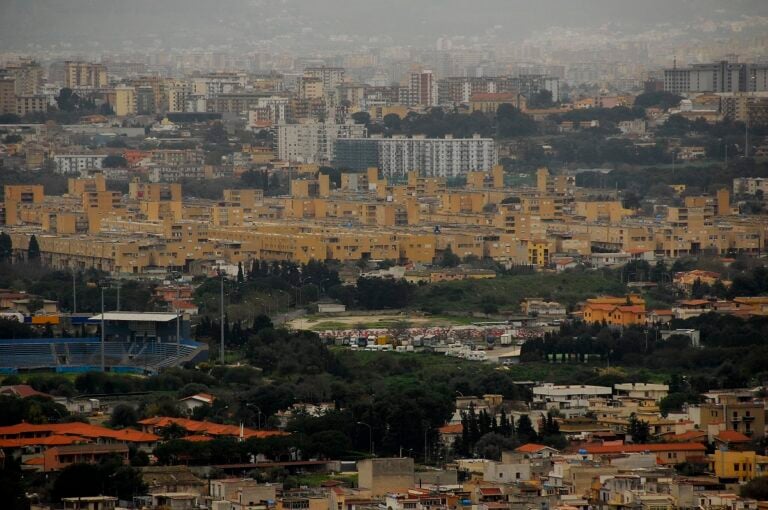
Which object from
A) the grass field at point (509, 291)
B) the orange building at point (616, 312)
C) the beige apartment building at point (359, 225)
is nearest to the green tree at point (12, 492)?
the orange building at point (616, 312)

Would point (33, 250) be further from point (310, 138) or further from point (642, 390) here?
point (310, 138)

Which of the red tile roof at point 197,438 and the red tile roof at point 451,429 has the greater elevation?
the red tile roof at point 197,438

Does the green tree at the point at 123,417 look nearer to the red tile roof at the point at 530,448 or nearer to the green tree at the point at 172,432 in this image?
the green tree at the point at 172,432

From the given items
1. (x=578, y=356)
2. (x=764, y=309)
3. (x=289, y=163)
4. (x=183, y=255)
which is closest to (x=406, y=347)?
(x=578, y=356)

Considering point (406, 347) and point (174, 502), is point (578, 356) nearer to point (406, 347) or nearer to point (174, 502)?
point (406, 347)

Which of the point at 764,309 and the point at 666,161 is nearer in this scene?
the point at 764,309

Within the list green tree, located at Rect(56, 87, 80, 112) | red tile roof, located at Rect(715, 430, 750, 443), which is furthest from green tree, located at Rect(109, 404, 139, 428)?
green tree, located at Rect(56, 87, 80, 112)
